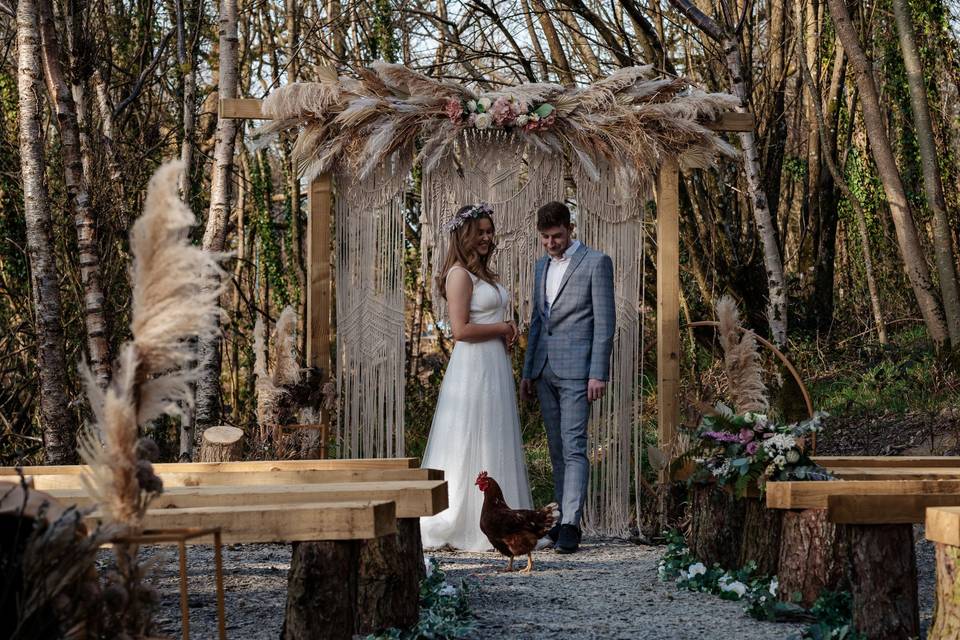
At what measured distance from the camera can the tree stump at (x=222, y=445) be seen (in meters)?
6.10

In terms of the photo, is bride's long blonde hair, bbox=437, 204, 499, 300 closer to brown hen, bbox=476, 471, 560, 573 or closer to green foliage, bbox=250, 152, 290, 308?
brown hen, bbox=476, 471, 560, 573

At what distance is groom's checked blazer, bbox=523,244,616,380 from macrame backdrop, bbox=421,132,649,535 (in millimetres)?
698

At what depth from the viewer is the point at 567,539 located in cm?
625

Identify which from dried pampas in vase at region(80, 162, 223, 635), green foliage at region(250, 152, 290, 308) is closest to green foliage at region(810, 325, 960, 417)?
green foliage at region(250, 152, 290, 308)

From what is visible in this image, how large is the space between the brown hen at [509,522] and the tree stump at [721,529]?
679mm

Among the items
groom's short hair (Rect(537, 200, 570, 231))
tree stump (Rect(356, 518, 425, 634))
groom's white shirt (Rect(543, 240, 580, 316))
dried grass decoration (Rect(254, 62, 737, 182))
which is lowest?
tree stump (Rect(356, 518, 425, 634))

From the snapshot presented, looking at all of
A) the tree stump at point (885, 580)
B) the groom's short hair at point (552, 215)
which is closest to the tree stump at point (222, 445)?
the groom's short hair at point (552, 215)

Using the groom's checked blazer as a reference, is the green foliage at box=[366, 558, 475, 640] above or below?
below

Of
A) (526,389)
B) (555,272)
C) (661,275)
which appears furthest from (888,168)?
(526,389)

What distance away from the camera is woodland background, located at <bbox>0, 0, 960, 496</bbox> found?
757 centimetres

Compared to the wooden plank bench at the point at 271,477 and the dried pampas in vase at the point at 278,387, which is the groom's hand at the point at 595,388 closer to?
the dried pampas in vase at the point at 278,387

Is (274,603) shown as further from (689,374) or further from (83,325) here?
(689,374)

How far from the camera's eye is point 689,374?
33.0ft

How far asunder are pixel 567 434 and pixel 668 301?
3.96 feet
